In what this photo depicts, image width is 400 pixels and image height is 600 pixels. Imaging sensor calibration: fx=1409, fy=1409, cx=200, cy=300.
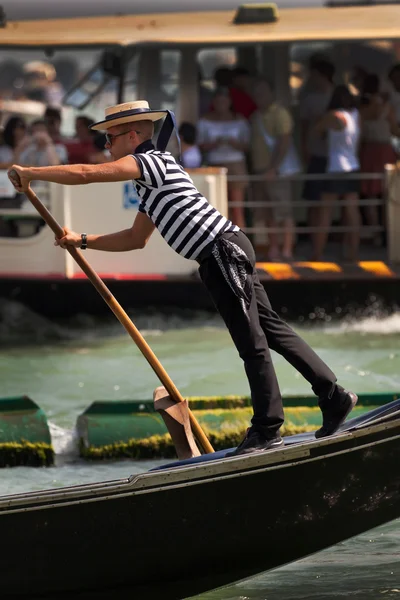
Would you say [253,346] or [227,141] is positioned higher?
[227,141]

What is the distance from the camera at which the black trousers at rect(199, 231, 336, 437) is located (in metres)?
6.18

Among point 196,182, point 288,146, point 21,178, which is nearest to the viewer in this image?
point 21,178

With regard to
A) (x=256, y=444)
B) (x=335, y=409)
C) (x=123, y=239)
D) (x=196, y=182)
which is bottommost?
(x=256, y=444)

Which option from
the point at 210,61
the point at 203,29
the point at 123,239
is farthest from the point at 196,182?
the point at 123,239

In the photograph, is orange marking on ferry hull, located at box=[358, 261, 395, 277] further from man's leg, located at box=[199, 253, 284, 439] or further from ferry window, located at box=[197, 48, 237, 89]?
man's leg, located at box=[199, 253, 284, 439]

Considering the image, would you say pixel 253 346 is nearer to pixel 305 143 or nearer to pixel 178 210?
pixel 178 210

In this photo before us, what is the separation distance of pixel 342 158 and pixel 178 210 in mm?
6234

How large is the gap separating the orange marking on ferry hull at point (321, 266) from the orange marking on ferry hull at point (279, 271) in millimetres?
117

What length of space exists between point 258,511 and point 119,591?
0.68 metres

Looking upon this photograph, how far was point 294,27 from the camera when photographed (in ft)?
42.2

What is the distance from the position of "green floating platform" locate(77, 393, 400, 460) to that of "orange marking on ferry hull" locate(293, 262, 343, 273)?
3.75m

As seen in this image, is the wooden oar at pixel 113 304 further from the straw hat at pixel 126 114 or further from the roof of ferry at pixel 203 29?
the roof of ferry at pixel 203 29

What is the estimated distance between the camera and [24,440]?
336 inches

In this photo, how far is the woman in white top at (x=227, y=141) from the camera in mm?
12227
